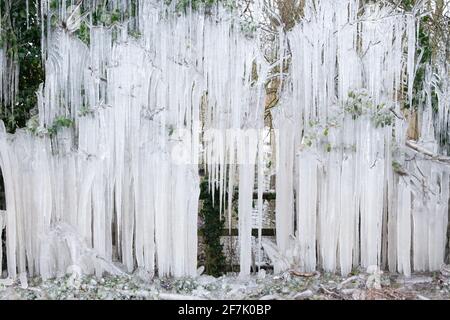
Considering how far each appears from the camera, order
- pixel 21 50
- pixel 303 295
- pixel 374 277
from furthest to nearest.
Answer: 1. pixel 21 50
2. pixel 374 277
3. pixel 303 295

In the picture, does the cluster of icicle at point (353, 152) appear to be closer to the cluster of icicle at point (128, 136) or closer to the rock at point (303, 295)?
the rock at point (303, 295)

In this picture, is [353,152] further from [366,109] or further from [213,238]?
[213,238]

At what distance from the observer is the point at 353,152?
378cm

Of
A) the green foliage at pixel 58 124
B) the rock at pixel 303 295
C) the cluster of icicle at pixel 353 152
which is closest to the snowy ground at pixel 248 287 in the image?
the rock at pixel 303 295

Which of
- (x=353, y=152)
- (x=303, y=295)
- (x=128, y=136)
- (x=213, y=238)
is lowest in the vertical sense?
(x=303, y=295)

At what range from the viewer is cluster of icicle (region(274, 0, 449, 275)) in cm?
376

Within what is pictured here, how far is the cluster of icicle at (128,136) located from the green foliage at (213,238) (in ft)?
1.06

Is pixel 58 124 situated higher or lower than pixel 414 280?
higher

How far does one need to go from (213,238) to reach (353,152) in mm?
1511

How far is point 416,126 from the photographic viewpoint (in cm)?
396

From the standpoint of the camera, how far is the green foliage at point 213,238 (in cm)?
412

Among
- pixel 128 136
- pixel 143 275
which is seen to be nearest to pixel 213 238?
pixel 143 275
